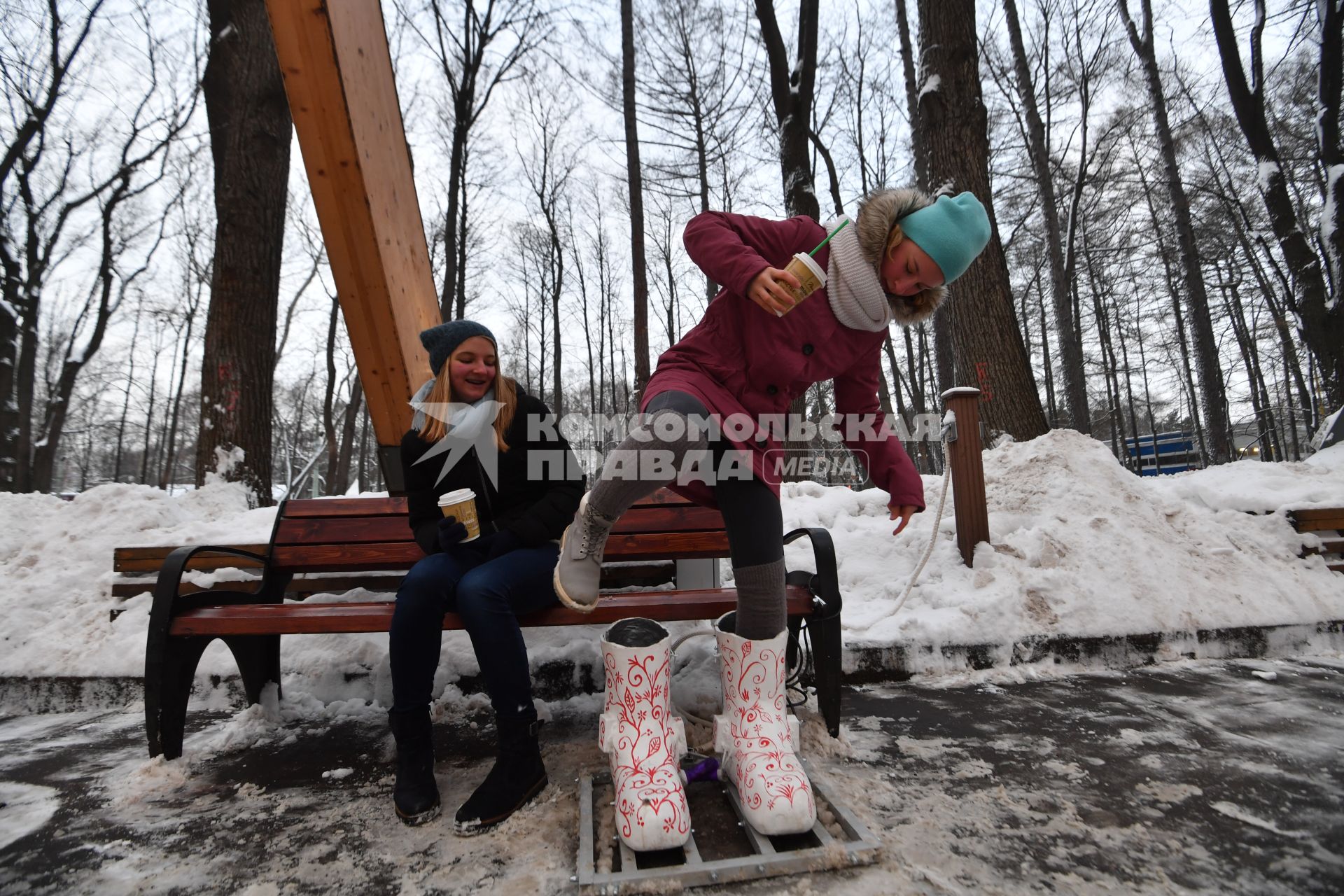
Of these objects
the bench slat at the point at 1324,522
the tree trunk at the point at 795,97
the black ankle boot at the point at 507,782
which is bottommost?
the black ankle boot at the point at 507,782

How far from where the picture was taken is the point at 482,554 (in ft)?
7.04

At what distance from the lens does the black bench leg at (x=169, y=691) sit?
6.68 ft

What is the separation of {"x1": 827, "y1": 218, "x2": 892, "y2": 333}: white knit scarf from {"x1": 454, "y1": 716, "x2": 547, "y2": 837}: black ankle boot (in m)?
1.44

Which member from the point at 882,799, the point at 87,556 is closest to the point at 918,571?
the point at 882,799

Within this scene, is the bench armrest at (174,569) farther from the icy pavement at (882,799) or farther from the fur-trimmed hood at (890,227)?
the fur-trimmed hood at (890,227)

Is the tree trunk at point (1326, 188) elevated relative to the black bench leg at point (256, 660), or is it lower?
elevated

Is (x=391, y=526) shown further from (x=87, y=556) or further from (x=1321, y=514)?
(x=1321, y=514)

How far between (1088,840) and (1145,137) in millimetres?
21289

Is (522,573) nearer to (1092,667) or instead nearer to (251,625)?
(251,625)

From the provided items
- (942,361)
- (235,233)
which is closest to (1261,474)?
(235,233)

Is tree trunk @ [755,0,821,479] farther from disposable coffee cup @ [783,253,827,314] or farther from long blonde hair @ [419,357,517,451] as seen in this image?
disposable coffee cup @ [783,253,827,314]

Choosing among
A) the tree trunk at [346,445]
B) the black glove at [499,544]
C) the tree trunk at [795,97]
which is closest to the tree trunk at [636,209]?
the tree trunk at [795,97]

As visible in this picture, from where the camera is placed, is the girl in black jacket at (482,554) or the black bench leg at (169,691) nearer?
the girl in black jacket at (482,554)

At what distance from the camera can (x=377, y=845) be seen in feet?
5.19
